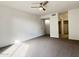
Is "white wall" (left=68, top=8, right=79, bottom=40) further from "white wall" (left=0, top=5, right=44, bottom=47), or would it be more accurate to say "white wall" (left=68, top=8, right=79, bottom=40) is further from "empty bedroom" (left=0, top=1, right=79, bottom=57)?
"white wall" (left=0, top=5, right=44, bottom=47)

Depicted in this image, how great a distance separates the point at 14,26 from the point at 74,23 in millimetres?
4503

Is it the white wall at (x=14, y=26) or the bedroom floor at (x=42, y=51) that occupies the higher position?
the white wall at (x=14, y=26)

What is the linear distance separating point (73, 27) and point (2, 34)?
Answer: 517 centimetres

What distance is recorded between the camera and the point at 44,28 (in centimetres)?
1105

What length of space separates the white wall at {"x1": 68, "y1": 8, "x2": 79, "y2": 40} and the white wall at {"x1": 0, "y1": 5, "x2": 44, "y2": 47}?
344 cm

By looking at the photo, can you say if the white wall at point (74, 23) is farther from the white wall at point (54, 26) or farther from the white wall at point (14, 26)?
the white wall at point (14, 26)

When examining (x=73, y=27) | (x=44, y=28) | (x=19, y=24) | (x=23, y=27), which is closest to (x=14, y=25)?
(x=19, y=24)

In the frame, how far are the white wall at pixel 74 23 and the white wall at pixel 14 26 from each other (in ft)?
11.3

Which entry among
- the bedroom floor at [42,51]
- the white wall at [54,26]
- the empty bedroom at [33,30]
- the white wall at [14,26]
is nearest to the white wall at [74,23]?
the empty bedroom at [33,30]

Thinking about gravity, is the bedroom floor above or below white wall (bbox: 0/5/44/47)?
below

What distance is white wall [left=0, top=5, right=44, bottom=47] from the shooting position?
5.20 meters

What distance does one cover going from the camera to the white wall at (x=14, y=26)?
5202 millimetres

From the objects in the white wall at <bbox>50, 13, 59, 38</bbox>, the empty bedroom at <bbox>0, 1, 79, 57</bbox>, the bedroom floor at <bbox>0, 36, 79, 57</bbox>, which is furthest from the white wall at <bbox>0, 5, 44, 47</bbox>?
the white wall at <bbox>50, 13, 59, 38</bbox>

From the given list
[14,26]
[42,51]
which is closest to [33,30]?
[14,26]
